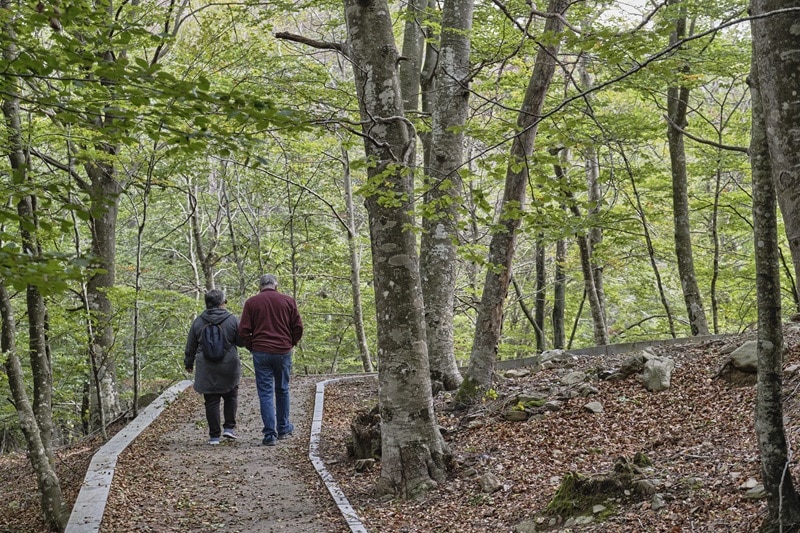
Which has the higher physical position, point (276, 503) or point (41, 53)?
point (41, 53)

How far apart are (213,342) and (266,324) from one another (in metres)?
0.70

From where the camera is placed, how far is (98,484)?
6.06 m

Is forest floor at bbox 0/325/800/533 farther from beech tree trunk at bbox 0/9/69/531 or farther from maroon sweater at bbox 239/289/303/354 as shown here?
maroon sweater at bbox 239/289/303/354

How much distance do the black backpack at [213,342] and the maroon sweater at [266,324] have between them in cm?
26

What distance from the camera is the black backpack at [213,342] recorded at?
820cm

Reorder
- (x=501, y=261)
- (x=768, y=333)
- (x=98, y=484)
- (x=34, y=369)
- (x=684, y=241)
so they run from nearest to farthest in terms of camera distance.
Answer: (x=768, y=333) → (x=98, y=484) → (x=34, y=369) → (x=501, y=261) → (x=684, y=241)

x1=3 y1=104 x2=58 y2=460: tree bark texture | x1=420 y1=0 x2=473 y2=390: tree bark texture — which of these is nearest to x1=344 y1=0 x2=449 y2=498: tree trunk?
x1=420 y1=0 x2=473 y2=390: tree bark texture

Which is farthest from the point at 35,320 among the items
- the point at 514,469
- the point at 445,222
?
the point at 445,222

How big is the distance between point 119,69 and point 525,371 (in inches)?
310

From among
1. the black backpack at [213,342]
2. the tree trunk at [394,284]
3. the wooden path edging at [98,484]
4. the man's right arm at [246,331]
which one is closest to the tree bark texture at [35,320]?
the wooden path edging at [98,484]

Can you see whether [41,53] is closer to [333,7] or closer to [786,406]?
[786,406]

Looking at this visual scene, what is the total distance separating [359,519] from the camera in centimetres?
539

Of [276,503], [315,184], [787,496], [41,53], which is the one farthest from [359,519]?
[315,184]

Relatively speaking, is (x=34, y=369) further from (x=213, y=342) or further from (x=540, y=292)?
(x=540, y=292)
